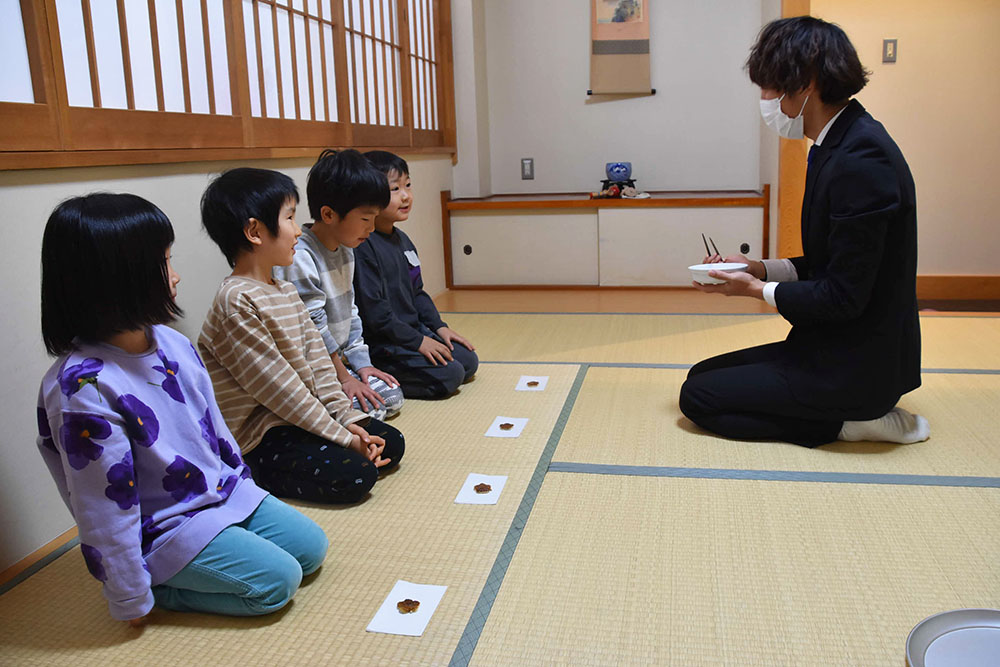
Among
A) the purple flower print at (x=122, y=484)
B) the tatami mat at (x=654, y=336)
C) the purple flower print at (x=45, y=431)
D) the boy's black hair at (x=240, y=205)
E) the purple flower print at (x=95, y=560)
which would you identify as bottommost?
the tatami mat at (x=654, y=336)

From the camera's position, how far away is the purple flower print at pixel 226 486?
4.68 feet

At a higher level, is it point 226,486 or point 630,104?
point 630,104

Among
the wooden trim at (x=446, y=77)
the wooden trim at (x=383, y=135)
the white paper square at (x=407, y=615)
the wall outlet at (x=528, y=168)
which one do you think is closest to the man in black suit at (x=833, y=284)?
the white paper square at (x=407, y=615)

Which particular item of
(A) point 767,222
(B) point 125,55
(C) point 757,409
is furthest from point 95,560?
(A) point 767,222

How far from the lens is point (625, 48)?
15.6 ft

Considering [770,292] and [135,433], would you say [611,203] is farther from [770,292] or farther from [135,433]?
[135,433]

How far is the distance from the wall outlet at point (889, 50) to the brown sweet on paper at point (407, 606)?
3900 mm

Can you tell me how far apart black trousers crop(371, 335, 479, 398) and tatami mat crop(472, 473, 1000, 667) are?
761 mm

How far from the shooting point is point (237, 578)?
1322 millimetres

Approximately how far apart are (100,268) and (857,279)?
158cm

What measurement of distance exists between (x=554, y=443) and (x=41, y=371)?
1.18 m

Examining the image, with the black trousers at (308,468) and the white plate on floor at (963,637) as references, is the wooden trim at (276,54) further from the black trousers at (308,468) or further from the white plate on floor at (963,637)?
the white plate on floor at (963,637)

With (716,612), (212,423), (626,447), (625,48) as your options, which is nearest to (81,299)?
(212,423)

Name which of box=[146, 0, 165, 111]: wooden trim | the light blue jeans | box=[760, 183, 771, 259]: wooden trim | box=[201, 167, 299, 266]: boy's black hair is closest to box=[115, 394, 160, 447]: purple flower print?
the light blue jeans
